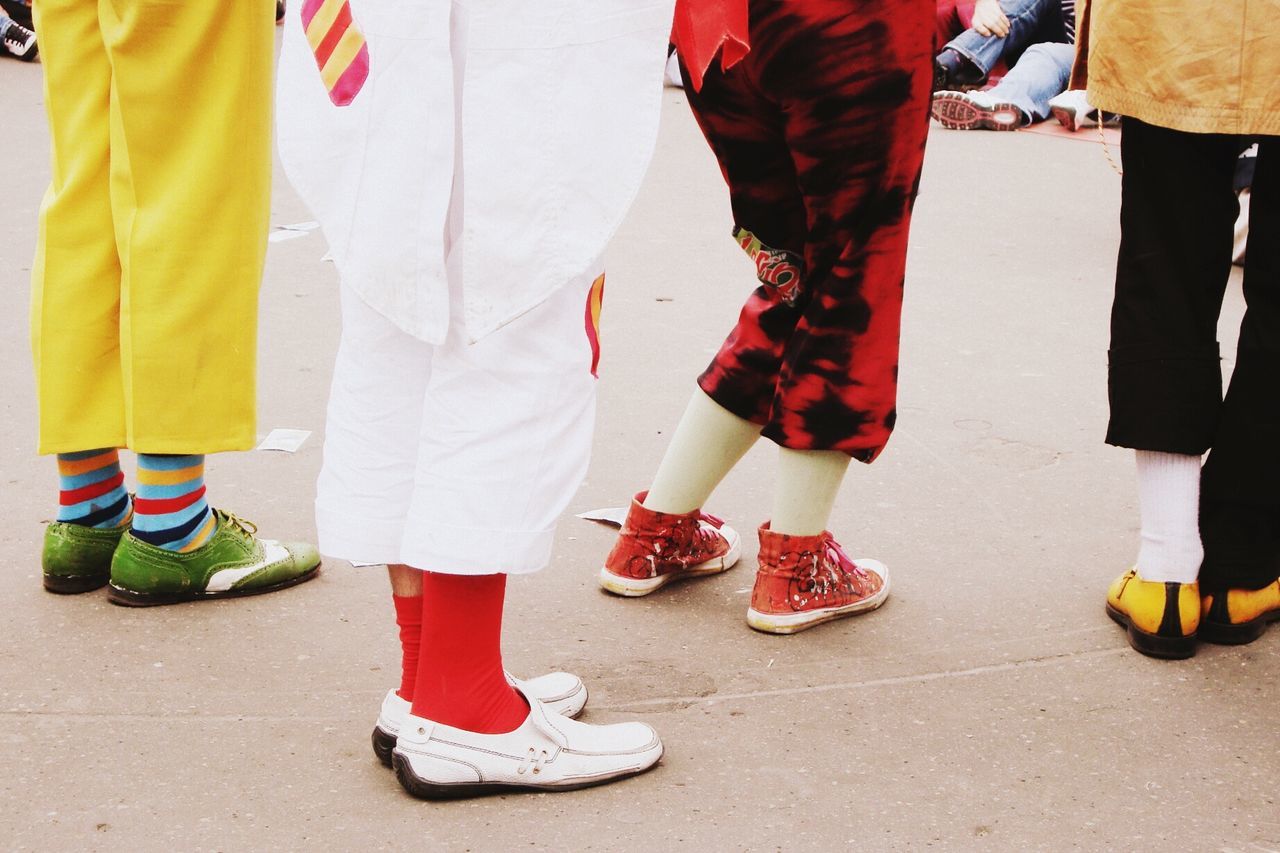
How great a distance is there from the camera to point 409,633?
1932 millimetres

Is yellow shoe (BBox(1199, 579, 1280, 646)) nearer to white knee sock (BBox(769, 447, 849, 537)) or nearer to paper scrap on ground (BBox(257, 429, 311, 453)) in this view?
white knee sock (BBox(769, 447, 849, 537))

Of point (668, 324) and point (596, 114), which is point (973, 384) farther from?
point (596, 114)

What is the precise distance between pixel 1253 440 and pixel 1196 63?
604 mm

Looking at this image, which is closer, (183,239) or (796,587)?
(183,239)

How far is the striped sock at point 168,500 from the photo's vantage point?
2377 mm

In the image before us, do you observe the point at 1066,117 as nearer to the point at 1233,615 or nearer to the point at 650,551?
the point at 1233,615

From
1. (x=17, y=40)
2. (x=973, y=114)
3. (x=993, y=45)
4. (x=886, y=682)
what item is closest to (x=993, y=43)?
(x=993, y=45)

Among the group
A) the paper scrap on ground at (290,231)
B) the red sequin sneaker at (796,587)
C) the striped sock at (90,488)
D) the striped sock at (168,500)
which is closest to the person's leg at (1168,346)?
the red sequin sneaker at (796,587)

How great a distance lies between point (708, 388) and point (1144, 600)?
2.58 feet

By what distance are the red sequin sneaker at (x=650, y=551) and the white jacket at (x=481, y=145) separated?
36.6 inches

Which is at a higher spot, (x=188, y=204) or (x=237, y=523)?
(x=188, y=204)

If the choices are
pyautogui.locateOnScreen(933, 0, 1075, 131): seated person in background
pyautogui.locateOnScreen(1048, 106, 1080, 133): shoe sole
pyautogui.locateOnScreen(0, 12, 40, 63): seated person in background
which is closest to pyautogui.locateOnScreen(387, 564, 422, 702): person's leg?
pyautogui.locateOnScreen(933, 0, 1075, 131): seated person in background

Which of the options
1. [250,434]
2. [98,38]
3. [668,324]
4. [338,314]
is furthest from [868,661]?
[338,314]

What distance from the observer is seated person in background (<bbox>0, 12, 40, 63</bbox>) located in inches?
331
